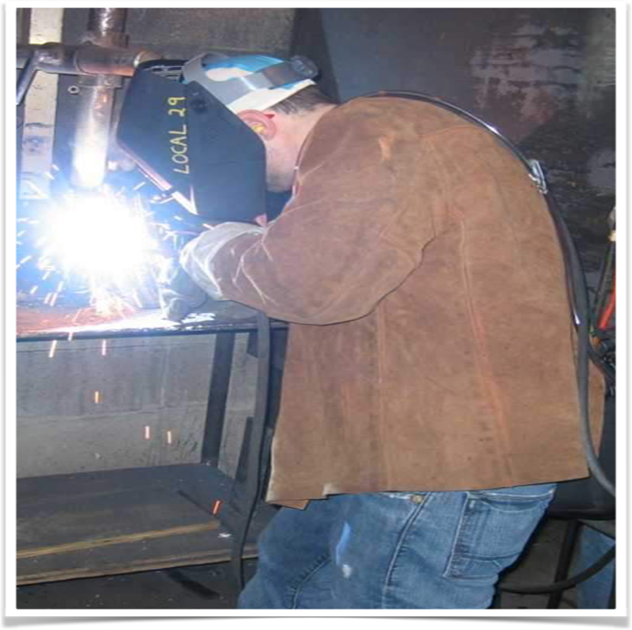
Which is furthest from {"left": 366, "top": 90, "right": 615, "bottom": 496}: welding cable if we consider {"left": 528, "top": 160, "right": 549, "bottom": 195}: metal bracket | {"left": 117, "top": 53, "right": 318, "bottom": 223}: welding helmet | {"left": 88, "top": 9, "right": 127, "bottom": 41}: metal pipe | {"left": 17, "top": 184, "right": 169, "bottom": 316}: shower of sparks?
{"left": 88, "top": 9, "right": 127, "bottom": 41}: metal pipe

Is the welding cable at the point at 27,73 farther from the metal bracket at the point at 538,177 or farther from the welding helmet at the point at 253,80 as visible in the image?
the metal bracket at the point at 538,177

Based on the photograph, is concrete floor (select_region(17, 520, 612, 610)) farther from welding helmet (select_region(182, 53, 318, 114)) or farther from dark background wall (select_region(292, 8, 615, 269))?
welding helmet (select_region(182, 53, 318, 114))

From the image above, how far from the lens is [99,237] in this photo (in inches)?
84.0

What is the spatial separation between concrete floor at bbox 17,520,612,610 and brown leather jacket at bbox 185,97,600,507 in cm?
127

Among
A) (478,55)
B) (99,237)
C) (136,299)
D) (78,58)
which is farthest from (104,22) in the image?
(478,55)

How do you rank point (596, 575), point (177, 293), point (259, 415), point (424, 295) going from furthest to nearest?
1. point (596, 575)
2. point (177, 293)
3. point (259, 415)
4. point (424, 295)

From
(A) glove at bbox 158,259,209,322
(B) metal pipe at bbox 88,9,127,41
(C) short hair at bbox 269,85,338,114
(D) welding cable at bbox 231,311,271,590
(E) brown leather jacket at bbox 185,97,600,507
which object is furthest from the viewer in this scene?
(B) metal pipe at bbox 88,9,127,41

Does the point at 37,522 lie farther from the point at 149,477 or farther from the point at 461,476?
the point at 461,476

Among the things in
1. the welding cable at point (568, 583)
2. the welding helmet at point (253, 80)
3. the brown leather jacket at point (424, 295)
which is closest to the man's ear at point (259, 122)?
the welding helmet at point (253, 80)

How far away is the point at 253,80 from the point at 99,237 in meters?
0.81

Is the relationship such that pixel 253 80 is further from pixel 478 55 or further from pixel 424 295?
pixel 478 55

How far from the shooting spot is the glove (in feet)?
5.70

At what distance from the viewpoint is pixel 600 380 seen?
1.43 metres
